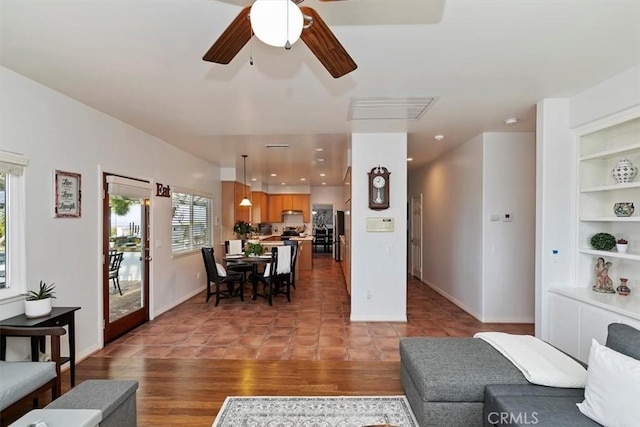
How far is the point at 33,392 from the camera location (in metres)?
2.07

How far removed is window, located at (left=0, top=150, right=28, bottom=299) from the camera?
2590 mm

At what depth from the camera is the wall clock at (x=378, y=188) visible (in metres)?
4.50

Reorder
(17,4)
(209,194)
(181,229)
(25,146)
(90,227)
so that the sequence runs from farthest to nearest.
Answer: (209,194)
(181,229)
(90,227)
(25,146)
(17,4)

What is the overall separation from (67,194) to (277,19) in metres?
3.03

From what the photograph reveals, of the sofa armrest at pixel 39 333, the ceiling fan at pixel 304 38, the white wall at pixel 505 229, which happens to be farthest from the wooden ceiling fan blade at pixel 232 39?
the white wall at pixel 505 229

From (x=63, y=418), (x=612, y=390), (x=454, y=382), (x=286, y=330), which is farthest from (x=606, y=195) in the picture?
(x=63, y=418)

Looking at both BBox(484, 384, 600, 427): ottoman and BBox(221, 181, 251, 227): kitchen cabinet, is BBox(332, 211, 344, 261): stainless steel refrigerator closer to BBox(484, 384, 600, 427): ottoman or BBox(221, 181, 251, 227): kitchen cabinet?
BBox(221, 181, 251, 227): kitchen cabinet

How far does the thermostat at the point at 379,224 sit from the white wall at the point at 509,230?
52.7 inches

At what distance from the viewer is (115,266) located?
394 cm

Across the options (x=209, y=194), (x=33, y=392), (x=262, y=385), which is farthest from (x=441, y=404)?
(x=209, y=194)

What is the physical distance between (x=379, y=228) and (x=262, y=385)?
2.57 meters

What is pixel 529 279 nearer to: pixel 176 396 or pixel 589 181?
pixel 589 181

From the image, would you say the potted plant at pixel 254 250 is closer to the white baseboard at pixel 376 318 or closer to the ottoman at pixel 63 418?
the white baseboard at pixel 376 318

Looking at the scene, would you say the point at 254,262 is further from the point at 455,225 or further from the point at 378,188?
the point at 455,225
